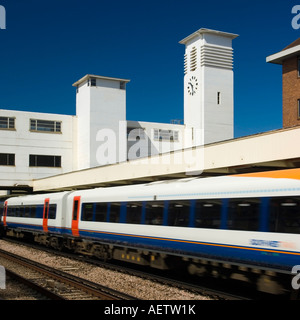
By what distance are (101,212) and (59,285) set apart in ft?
17.4

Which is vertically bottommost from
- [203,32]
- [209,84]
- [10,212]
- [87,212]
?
[10,212]

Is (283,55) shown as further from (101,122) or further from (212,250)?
(212,250)

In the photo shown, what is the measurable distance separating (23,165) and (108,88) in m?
12.3

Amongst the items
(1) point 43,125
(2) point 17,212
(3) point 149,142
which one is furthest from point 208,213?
(3) point 149,142

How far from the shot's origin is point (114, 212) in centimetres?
1838

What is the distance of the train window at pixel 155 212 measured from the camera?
1558cm

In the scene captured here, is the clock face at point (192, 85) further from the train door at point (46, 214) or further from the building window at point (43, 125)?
the train door at point (46, 214)

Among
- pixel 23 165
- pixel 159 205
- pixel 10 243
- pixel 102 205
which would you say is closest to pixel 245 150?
pixel 159 205

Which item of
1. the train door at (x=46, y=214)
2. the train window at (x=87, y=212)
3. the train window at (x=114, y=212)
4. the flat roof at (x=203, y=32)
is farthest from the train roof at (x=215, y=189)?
the flat roof at (x=203, y=32)

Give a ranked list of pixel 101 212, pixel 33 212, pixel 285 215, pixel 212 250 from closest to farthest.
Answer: pixel 285 215 → pixel 212 250 → pixel 101 212 → pixel 33 212

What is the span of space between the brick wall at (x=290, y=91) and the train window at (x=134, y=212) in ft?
71.0

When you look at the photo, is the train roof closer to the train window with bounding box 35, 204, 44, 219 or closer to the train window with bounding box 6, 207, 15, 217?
the train window with bounding box 35, 204, 44, 219

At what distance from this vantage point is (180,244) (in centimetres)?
1452
